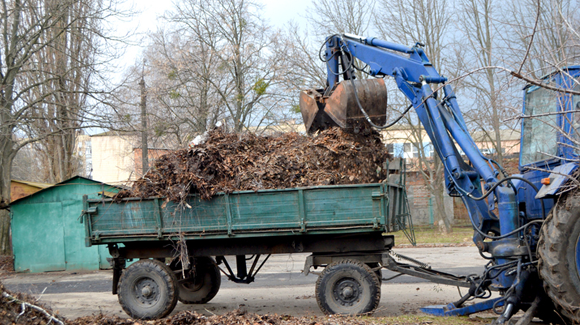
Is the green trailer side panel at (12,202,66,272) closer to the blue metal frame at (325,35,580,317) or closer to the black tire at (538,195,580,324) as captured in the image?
the blue metal frame at (325,35,580,317)

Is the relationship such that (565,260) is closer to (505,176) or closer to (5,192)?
(505,176)

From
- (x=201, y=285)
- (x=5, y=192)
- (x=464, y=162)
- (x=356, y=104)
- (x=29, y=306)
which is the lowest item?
(x=201, y=285)

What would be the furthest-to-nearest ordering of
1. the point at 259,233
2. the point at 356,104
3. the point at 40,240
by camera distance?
the point at 40,240
the point at 356,104
the point at 259,233

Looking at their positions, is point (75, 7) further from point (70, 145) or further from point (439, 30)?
point (439, 30)

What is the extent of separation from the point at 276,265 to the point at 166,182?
812 cm

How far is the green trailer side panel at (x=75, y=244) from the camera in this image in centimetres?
1545

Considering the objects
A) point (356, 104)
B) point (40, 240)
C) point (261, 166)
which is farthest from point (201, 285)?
point (40, 240)

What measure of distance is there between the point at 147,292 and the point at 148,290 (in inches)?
1.3

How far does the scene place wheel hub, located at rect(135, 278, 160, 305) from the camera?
768 centimetres

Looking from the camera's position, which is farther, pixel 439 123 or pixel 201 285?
pixel 201 285

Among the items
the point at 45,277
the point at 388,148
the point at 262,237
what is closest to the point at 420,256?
the point at 388,148

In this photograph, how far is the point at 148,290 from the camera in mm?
7668

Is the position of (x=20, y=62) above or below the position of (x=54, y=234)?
above

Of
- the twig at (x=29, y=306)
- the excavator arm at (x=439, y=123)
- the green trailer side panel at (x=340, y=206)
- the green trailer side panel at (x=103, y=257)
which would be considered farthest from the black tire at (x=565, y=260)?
the green trailer side panel at (x=103, y=257)
